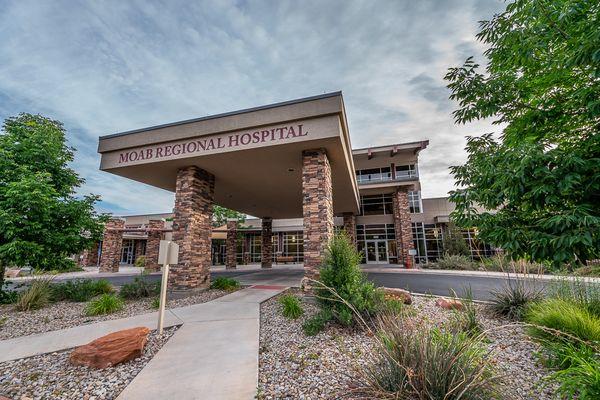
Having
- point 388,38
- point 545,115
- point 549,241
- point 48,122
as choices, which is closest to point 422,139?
point 388,38

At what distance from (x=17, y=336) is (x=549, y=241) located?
9336mm

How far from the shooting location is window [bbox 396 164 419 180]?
79.6ft

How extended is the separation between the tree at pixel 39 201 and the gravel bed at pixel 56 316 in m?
1.40

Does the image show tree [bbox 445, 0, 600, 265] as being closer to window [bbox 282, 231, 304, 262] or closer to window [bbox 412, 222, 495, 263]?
window [bbox 412, 222, 495, 263]

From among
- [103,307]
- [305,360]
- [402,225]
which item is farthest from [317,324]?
[402,225]

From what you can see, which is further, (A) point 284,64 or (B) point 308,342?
(A) point 284,64

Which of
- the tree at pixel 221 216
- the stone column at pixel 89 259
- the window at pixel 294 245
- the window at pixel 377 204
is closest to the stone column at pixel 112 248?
the tree at pixel 221 216

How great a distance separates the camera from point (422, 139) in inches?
891

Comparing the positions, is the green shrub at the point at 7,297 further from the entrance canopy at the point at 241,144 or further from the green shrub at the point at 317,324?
the green shrub at the point at 317,324

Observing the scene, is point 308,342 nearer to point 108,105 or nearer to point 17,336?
point 17,336

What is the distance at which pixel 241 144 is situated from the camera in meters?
8.03

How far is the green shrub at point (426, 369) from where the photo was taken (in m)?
2.38

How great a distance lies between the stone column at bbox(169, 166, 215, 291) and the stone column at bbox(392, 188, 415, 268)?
17275mm

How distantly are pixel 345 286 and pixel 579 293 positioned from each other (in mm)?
4489
